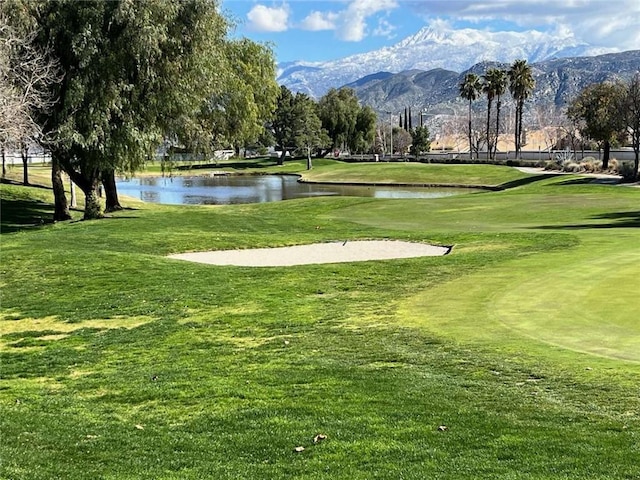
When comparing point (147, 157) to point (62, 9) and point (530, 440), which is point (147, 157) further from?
point (530, 440)

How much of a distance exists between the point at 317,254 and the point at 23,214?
62.6ft

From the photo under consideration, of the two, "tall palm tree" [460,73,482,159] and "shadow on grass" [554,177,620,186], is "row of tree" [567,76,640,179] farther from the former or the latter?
"tall palm tree" [460,73,482,159]

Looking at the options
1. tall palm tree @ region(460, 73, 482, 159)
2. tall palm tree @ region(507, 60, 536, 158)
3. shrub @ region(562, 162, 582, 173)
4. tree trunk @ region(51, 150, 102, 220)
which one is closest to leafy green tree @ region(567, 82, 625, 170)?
shrub @ region(562, 162, 582, 173)

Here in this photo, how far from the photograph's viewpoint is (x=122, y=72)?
1126 inches

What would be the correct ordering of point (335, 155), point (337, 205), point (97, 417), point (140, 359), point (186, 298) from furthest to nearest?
point (335, 155), point (337, 205), point (186, 298), point (140, 359), point (97, 417)

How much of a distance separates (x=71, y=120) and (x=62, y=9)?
4.39 metres

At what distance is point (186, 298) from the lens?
631 inches

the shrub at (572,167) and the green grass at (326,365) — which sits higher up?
the shrub at (572,167)

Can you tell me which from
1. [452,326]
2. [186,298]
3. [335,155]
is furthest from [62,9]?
[335,155]

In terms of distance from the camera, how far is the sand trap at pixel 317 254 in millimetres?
22984

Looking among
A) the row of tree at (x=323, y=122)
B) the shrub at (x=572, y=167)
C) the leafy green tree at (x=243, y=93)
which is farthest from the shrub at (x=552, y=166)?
the row of tree at (x=323, y=122)

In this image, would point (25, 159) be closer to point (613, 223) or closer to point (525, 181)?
point (613, 223)

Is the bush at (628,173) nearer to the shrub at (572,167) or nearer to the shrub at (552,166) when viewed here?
the shrub at (572,167)

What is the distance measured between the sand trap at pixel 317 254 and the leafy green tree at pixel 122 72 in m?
7.45
